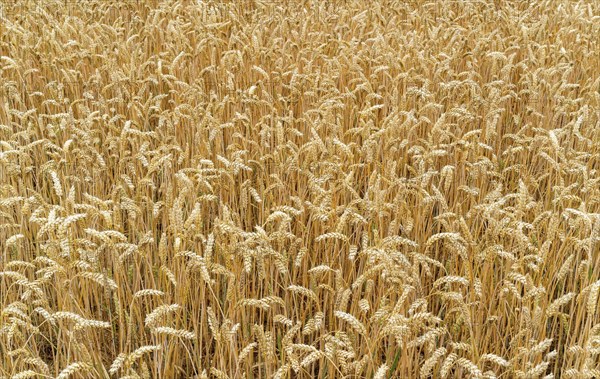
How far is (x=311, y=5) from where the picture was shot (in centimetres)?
434

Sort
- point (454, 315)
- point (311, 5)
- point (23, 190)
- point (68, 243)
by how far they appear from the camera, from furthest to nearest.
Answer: point (311, 5)
point (23, 190)
point (454, 315)
point (68, 243)

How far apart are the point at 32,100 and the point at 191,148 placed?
0.96 meters

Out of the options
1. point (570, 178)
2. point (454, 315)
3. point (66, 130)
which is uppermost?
point (66, 130)

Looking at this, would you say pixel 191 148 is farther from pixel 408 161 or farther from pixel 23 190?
pixel 408 161

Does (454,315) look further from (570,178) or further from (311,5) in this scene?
(311,5)

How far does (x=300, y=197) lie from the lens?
2.27 meters

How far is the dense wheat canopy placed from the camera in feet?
5.33

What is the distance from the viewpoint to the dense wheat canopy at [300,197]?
1625 mm

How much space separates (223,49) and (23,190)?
68.6 inches

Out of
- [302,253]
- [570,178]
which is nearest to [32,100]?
[302,253]

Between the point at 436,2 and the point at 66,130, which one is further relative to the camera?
the point at 436,2

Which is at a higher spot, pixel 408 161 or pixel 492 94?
pixel 492 94

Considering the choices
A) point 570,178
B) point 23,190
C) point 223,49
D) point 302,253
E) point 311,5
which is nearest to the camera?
point 302,253

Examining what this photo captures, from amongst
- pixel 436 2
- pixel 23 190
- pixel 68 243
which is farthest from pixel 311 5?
pixel 68 243
